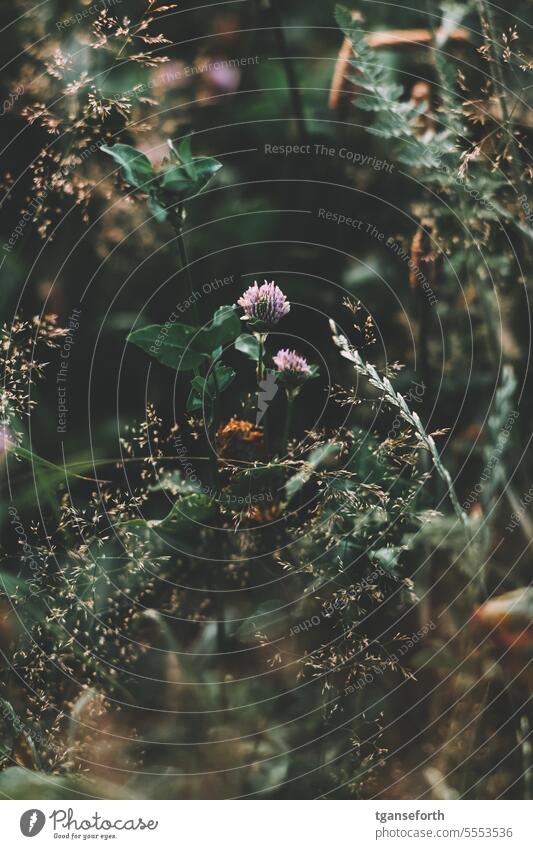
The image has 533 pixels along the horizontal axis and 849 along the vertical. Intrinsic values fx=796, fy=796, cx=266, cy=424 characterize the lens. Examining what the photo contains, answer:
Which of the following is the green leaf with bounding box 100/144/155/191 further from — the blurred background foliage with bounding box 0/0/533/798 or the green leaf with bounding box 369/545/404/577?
the green leaf with bounding box 369/545/404/577

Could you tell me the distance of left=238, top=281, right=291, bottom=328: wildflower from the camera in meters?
0.56

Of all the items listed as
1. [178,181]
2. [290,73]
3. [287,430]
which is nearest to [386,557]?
[287,430]

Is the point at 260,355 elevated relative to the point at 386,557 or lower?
elevated

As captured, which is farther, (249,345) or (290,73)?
(290,73)

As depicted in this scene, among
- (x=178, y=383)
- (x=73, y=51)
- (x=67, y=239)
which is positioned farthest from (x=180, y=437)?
(x=73, y=51)

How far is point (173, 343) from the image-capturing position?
1.86 feet

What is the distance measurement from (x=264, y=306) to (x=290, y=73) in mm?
252

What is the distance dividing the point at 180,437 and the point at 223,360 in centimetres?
7

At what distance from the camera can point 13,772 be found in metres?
0.56
